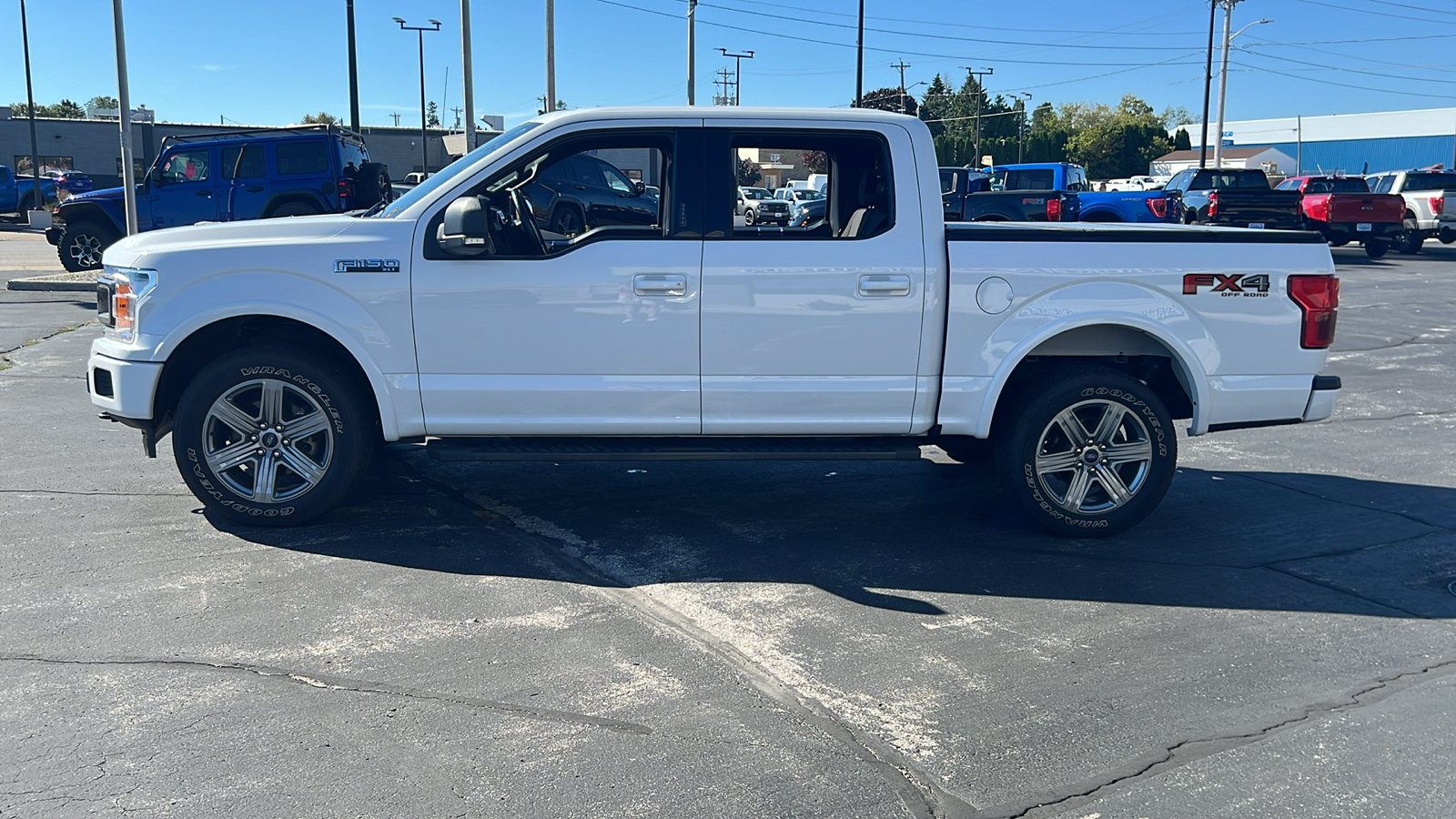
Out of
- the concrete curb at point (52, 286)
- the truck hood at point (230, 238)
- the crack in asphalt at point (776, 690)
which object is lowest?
the crack in asphalt at point (776, 690)

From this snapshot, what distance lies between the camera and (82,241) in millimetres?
18359

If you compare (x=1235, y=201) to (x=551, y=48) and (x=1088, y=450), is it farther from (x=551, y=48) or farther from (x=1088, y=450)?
(x=1088, y=450)

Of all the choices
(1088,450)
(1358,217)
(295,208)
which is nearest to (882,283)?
(1088,450)

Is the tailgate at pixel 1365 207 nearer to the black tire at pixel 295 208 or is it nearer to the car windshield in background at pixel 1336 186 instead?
the car windshield in background at pixel 1336 186

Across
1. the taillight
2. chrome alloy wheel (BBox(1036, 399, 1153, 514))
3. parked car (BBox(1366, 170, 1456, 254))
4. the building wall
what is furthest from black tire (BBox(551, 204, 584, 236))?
the building wall

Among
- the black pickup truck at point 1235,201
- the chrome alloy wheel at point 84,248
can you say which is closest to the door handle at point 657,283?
the chrome alloy wheel at point 84,248

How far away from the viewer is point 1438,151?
9212cm

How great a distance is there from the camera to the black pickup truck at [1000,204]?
23.8 meters

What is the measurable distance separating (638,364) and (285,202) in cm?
1414

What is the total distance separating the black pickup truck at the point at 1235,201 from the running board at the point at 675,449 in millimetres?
21593

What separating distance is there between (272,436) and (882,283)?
3.02 m

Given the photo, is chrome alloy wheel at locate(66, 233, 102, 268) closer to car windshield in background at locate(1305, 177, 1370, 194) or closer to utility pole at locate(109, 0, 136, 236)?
utility pole at locate(109, 0, 136, 236)

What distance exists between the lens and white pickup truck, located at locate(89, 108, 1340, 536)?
5.42m

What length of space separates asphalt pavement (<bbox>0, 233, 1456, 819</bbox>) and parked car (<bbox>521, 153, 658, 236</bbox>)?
4.97ft
